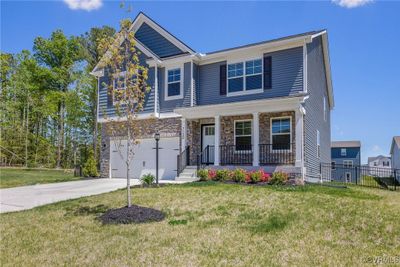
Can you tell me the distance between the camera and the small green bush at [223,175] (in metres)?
11.6

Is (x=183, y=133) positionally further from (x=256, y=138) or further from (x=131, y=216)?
(x=131, y=216)

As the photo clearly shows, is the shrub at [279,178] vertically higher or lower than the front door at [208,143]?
lower

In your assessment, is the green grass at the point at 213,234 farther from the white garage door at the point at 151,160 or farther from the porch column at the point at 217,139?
the white garage door at the point at 151,160

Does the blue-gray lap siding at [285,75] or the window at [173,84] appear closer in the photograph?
the blue-gray lap siding at [285,75]

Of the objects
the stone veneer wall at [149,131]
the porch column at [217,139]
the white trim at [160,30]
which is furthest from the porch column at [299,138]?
the white trim at [160,30]

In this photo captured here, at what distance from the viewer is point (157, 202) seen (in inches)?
309

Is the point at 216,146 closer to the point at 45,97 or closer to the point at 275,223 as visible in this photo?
the point at 275,223

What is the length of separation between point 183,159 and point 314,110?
6789 millimetres

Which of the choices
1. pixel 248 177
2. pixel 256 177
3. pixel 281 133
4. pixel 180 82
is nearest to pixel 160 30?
pixel 180 82

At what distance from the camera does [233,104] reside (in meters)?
12.8

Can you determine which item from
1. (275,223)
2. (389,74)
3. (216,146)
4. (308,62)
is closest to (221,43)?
(308,62)

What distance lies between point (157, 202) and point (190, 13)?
833cm

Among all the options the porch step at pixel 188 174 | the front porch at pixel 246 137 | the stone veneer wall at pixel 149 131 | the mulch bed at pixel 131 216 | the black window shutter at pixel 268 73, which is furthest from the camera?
the stone veneer wall at pixel 149 131

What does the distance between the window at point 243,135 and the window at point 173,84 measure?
11.1 ft
